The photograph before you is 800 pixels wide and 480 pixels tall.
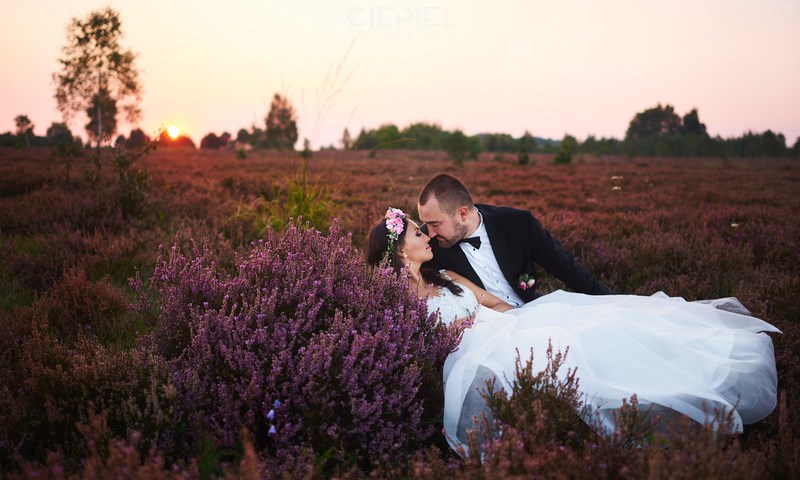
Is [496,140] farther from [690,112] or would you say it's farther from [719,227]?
[719,227]

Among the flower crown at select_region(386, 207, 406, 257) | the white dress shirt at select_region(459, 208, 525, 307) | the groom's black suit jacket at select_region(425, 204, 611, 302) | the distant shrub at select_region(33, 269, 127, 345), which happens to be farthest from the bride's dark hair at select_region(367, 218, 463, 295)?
the distant shrub at select_region(33, 269, 127, 345)

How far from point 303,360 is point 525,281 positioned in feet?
7.98

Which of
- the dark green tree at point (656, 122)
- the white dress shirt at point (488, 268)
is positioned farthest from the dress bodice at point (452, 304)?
the dark green tree at point (656, 122)

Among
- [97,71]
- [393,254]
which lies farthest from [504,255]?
[97,71]

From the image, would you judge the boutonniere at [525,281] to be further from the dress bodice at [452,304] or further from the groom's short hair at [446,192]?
the groom's short hair at [446,192]

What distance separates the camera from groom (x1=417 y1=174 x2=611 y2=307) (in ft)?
13.4

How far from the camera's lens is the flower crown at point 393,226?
367 cm

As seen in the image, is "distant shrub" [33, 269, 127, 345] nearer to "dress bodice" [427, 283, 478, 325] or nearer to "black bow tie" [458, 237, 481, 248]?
"dress bodice" [427, 283, 478, 325]

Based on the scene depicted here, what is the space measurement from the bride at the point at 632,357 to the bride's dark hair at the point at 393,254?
1.16 feet

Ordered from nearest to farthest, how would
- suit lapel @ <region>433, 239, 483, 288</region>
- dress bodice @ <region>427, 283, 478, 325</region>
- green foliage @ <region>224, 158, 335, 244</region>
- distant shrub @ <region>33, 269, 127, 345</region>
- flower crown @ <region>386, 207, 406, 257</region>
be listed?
dress bodice @ <region>427, 283, 478, 325</region>, flower crown @ <region>386, 207, 406, 257</region>, distant shrub @ <region>33, 269, 127, 345</region>, suit lapel @ <region>433, 239, 483, 288</region>, green foliage @ <region>224, 158, 335, 244</region>

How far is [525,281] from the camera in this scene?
4215 mm

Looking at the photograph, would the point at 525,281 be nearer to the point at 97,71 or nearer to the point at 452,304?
the point at 452,304

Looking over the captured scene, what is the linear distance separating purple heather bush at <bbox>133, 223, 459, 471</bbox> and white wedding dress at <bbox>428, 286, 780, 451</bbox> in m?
0.20

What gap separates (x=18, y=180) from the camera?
31.9 feet
